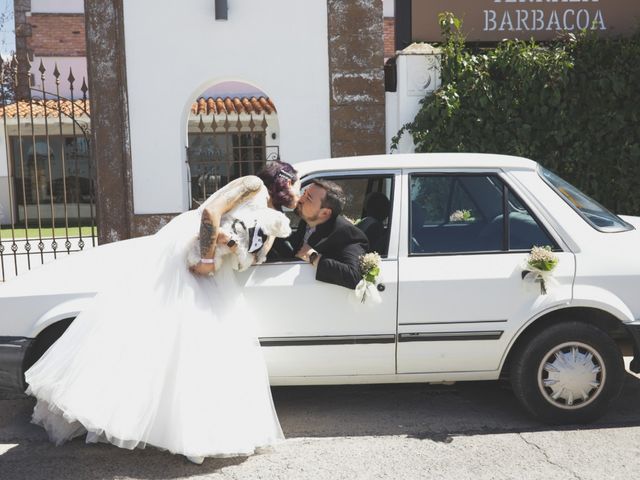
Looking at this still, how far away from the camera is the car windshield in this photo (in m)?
4.42

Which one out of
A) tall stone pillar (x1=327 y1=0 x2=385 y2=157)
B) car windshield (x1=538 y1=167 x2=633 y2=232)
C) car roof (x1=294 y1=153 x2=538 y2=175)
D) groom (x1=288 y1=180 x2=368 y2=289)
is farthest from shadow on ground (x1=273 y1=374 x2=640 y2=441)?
tall stone pillar (x1=327 y1=0 x2=385 y2=157)

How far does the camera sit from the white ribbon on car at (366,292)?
13.4 feet

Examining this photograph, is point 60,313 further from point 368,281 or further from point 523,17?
point 523,17

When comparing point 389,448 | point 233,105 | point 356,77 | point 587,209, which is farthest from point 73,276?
point 233,105

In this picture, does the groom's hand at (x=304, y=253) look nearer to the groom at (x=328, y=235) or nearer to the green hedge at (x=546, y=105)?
the groom at (x=328, y=235)

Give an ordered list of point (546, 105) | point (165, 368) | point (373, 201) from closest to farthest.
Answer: point (165, 368) < point (373, 201) < point (546, 105)

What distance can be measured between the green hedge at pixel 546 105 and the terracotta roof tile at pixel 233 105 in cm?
876

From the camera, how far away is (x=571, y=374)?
4.21m

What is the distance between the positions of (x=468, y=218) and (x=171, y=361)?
2.09 m

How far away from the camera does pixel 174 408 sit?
3670 millimetres

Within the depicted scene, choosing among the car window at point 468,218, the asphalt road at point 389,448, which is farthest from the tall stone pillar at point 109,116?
the car window at point 468,218

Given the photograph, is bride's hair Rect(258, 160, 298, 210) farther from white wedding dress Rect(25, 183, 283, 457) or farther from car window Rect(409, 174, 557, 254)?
car window Rect(409, 174, 557, 254)

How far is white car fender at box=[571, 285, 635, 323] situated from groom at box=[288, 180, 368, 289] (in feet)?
4.44

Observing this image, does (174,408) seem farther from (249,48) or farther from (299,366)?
(249,48)
